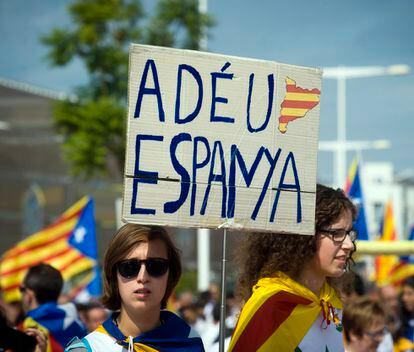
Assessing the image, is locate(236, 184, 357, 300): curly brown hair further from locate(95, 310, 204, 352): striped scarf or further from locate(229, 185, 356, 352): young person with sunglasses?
locate(95, 310, 204, 352): striped scarf

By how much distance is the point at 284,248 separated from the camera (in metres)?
3.90

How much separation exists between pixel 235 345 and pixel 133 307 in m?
0.49

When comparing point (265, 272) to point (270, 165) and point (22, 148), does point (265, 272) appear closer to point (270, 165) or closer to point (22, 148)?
point (270, 165)

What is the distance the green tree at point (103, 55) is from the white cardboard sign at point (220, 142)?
50.5 feet

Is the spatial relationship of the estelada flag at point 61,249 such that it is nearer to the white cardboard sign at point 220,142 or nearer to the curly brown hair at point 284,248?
the curly brown hair at point 284,248

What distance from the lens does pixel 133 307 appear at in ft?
11.0

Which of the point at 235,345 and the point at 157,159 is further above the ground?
the point at 157,159

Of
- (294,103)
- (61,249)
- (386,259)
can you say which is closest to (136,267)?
(294,103)

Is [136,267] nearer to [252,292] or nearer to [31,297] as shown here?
[252,292]

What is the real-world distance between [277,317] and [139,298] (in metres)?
0.62

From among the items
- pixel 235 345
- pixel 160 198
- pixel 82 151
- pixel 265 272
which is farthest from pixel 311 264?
pixel 82 151

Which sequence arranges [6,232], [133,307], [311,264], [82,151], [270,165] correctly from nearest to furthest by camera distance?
1. [133,307]
2. [270,165]
3. [311,264]
4. [82,151]
5. [6,232]

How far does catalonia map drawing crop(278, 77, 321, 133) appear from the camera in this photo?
144 inches

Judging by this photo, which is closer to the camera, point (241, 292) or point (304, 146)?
point (304, 146)
